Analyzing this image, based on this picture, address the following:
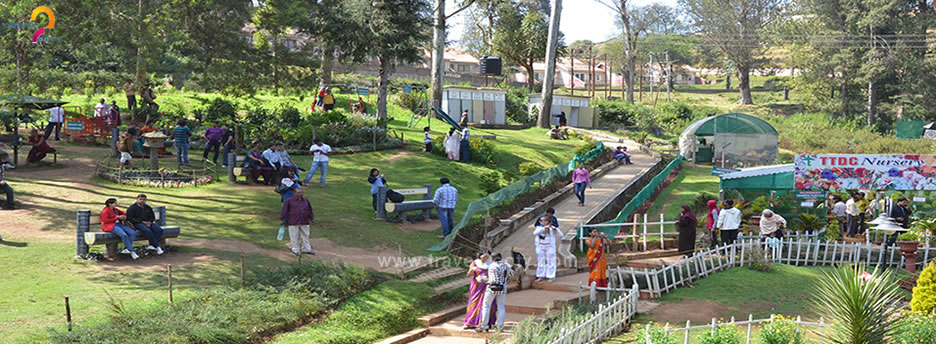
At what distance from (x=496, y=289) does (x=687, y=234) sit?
26.2 feet

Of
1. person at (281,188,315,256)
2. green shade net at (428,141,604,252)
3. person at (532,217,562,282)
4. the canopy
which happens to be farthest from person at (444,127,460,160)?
person at (281,188,315,256)

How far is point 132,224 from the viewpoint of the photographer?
600 inches

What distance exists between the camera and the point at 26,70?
27516 mm

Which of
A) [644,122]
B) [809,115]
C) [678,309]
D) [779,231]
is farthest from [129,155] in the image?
[809,115]

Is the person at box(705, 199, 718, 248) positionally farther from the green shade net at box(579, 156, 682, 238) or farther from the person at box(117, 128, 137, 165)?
the person at box(117, 128, 137, 165)

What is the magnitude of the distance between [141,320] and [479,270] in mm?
4813

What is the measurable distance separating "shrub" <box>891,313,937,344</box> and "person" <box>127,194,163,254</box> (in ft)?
38.5

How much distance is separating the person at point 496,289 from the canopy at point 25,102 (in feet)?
53.0

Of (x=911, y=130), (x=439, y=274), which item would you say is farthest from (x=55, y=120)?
(x=911, y=130)

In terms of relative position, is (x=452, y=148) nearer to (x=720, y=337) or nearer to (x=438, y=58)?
(x=438, y=58)

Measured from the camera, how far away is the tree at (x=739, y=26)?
80062 millimetres

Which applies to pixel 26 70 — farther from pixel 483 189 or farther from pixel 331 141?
pixel 483 189

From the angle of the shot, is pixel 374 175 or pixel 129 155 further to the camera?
pixel 129 155

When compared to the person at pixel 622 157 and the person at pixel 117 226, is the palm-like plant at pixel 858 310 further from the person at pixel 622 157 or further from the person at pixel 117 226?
the person at pixel 622 157
